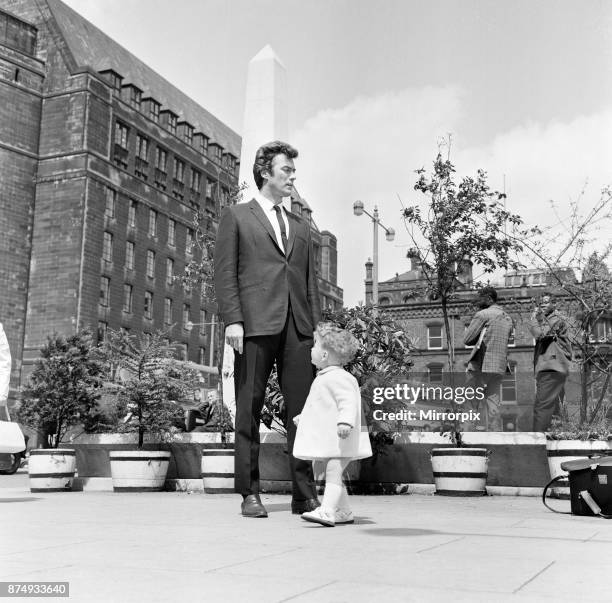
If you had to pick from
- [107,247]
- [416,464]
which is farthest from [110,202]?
[416,464]

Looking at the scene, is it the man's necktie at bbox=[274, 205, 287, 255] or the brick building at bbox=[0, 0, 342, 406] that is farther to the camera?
the brick building at bbox=[0, 0, 342, 406]

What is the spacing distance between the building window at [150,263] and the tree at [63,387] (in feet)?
140

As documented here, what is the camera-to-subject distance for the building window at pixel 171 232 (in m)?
63.3

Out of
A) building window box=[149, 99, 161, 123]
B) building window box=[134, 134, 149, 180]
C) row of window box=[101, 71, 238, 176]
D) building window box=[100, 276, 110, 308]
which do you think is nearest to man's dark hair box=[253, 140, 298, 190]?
building window box=[100, 276, 110, 308]

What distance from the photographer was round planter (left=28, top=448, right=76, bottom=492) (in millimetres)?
10242

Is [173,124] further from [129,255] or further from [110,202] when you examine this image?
[129,255]

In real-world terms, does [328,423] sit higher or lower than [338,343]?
lower

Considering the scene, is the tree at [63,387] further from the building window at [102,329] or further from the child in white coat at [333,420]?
the building window at [102,329]

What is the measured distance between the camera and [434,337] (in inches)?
2630

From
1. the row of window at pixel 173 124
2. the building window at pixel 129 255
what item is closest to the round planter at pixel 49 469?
the building window at pixel 129 255

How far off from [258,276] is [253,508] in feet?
5.20

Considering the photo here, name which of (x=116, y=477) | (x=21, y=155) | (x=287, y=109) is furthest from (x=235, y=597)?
(x=21, y=155)

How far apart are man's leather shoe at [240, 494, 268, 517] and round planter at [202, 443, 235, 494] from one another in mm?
3527

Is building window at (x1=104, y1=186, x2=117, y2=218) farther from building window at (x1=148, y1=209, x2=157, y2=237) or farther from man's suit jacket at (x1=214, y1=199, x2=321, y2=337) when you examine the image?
man's suit jacket at (x1=214, y1=199, x2=321, y2=337)
